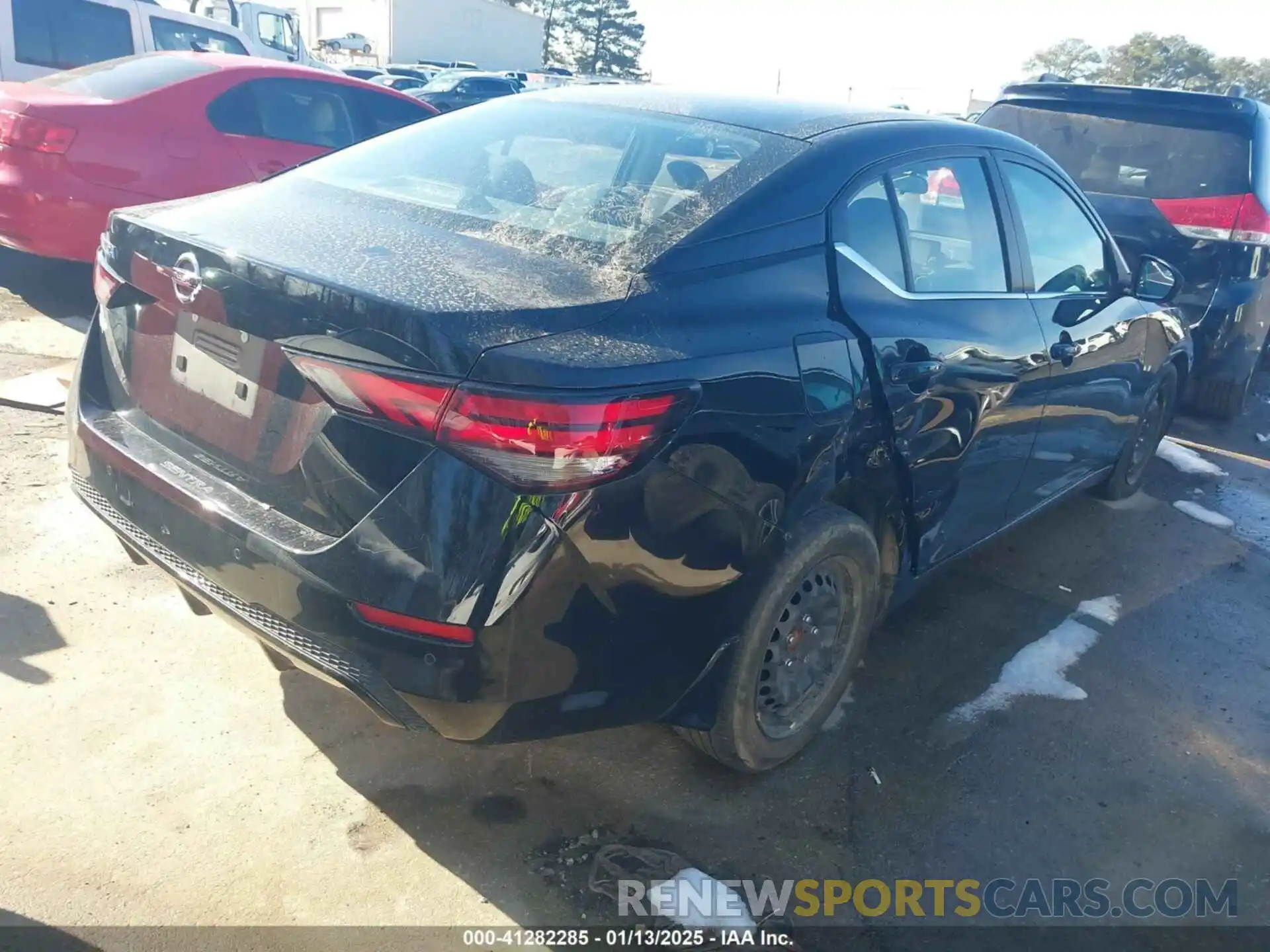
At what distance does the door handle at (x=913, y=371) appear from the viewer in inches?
108

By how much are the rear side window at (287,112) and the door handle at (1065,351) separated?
4.85m

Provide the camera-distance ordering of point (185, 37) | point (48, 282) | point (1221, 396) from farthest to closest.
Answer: point (185, 37)
point (1221, 396)
point (48, 282)

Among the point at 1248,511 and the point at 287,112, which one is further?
the point at 287,112

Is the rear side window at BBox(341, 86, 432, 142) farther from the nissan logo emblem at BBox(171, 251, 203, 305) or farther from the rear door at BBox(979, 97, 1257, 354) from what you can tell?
the nissan logo emblem at BBox(171, 251, 203, 305)

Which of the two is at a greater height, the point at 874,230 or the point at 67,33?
the point at 874,230

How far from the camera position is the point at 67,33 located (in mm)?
8516

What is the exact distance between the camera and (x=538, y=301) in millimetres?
2102

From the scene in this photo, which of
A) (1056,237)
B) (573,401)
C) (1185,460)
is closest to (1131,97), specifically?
(1185,460)

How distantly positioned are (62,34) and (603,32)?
66.1 meters

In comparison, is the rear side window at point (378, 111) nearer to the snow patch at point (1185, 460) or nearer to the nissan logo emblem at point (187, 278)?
Result: the nissan logo emblem at point (187, 278)

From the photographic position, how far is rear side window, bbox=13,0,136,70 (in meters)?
8.24

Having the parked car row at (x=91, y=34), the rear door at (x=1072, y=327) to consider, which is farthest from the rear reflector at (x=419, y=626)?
the parked car row at (x=91, y=34)

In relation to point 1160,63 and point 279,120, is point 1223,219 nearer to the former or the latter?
point 279,120

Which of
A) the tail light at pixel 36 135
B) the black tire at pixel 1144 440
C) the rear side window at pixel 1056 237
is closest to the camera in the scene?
the rear side window at pixel 1056 237
